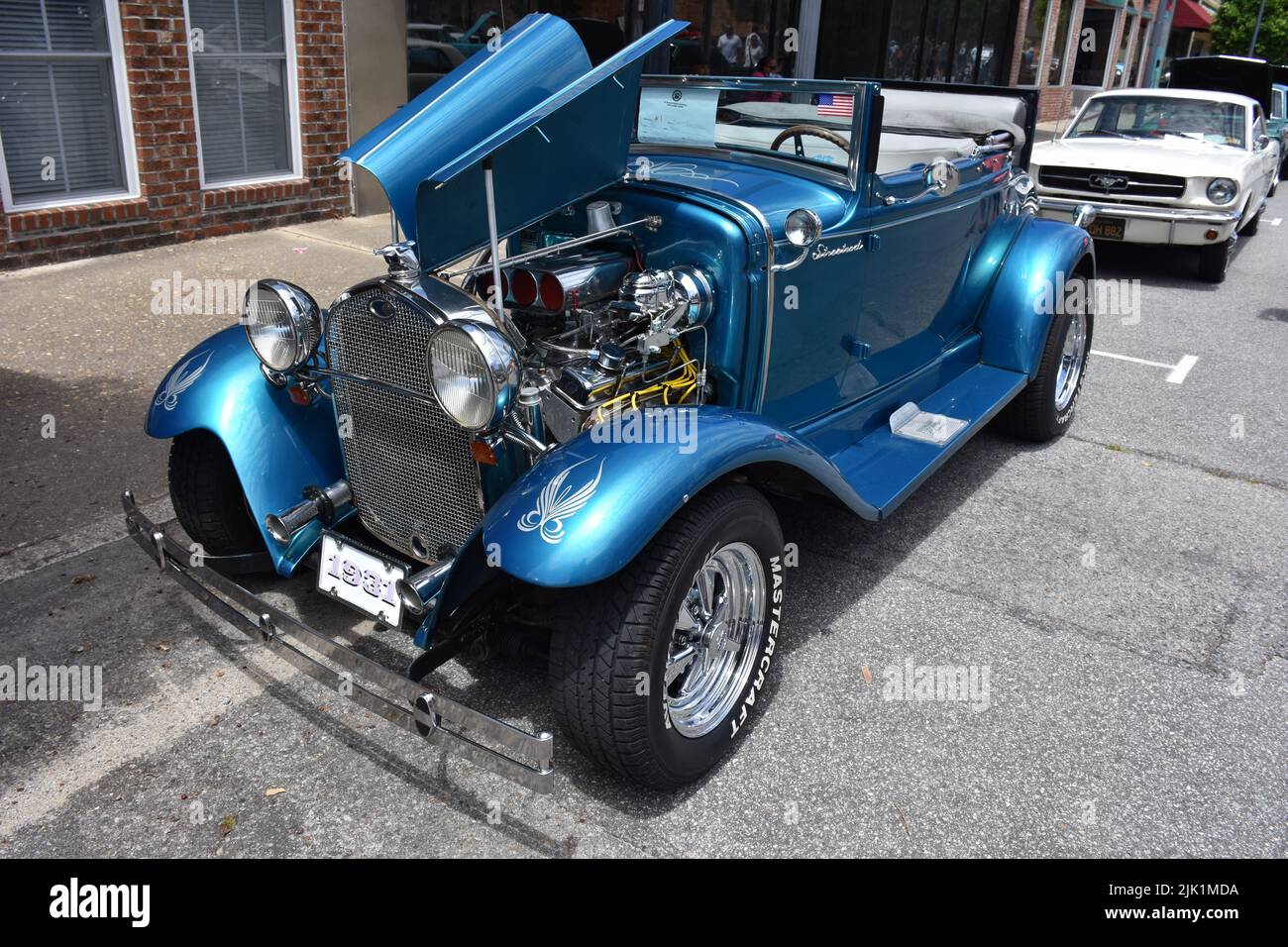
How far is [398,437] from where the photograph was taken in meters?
2.80

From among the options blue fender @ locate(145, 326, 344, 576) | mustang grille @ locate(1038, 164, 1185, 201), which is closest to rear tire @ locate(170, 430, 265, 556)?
blue fender @ locate(145, 326, 344, 576)

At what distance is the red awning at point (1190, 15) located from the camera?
33.5 meters

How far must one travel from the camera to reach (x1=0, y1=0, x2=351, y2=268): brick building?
6668mm

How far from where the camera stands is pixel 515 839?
245 cm

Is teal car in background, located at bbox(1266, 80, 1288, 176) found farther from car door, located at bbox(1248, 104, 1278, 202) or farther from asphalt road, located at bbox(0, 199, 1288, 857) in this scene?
asphalt road, located at bbox(0, 199, 1288, 857)

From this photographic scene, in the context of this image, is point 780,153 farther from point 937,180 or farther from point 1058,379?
point 1058,379

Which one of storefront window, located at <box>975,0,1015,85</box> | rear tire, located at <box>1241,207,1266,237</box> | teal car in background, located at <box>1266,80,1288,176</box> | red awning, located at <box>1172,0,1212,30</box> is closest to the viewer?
rear tire, located at <box>1241,207,1266,237</box>

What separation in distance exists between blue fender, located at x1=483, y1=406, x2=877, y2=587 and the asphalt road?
0.76 metres

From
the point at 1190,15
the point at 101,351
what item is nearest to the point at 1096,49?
the point at 1190,15

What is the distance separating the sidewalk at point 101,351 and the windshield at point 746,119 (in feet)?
8.61

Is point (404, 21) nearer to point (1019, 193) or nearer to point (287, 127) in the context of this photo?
point (287, 127)

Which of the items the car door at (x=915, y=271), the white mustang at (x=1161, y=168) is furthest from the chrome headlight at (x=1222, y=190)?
the car door at (x=915, y=271)

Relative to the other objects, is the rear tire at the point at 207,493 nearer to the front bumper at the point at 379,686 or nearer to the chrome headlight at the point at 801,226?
the front bumper at the point at 379,686

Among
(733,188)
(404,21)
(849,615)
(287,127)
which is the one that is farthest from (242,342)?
(404,21)
